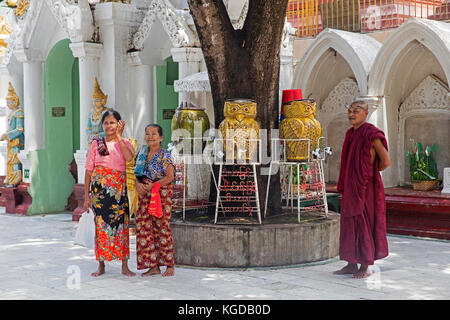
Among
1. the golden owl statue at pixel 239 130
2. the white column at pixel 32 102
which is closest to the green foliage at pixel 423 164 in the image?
the golden owl statue at pixel 239 130

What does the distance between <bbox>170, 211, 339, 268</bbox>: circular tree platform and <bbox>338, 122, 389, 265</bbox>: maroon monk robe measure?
692 millimetres

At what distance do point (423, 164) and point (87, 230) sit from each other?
232 inches

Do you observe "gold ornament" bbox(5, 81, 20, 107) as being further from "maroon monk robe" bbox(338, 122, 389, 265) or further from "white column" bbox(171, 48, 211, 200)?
"maroon monk robe" bbox(338, 122, 389, 265)

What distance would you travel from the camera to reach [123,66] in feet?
38.0

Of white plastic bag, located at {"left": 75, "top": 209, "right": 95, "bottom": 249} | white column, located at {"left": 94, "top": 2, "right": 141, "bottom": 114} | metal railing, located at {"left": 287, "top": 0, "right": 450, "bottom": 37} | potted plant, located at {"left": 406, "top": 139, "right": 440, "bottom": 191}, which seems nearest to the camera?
white plastic bag, located at {"left": 75, "top": 209, "right": 95, "bottom": 249}

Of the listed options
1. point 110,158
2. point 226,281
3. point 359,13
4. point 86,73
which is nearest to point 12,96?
point 86,73

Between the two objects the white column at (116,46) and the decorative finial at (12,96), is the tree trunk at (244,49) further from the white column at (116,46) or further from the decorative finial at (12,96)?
the decorative finial at (12,96)

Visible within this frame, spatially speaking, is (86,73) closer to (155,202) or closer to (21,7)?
(21,7)

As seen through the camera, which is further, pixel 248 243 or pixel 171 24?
pixel 171 24

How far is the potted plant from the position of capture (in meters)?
10.5

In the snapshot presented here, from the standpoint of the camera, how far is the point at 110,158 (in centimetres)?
674

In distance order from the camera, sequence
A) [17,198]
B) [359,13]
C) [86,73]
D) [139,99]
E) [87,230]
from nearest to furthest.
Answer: [87,230]
[86,73]
[139,99]
[17,198]
[359,13]

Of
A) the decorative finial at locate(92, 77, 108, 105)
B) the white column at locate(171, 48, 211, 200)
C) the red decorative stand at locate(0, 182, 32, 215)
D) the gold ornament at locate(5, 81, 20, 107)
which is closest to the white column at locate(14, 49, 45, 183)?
the red decorative stand at locate(0, 182, 32, 215)

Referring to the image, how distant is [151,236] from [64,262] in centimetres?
160
